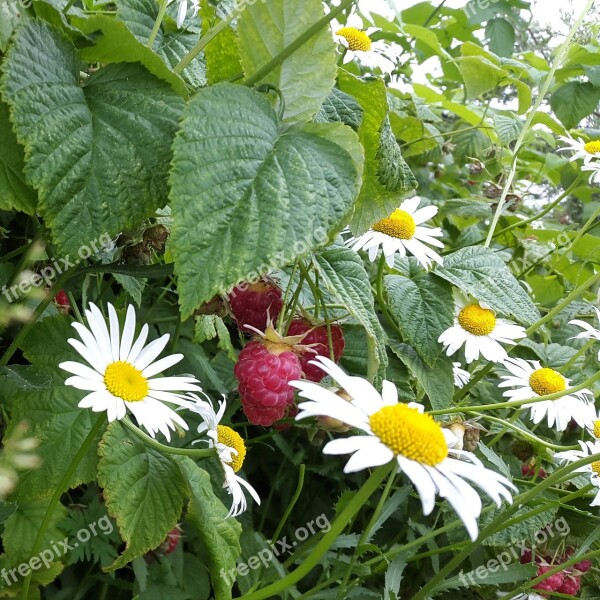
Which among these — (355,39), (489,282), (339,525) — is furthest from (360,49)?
(339,525)

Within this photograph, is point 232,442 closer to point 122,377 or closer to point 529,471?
point 122,377

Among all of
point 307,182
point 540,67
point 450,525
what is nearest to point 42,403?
point 307,182

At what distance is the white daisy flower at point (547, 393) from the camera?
82 cm

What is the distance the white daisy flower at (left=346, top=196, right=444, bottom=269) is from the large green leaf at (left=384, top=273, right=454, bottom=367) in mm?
26

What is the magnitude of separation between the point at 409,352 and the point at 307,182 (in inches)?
16.7

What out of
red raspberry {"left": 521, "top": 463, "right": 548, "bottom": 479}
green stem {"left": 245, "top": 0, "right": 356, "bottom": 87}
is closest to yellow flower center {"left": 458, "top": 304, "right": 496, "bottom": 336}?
red raspberry {"left": 521, "top": 463, "right": 548, "bottom": 479}

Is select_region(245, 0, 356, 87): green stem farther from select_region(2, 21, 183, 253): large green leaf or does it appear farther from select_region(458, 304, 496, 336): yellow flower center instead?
select_region(458, 304, 496, 336): yellow flower center

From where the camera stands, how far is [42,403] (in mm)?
569

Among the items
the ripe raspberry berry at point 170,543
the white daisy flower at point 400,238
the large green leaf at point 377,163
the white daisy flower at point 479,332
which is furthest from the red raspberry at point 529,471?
the large green leaf at point 377,163

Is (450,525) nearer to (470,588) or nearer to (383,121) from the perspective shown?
(470,588)

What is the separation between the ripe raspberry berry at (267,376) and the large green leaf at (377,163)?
4.4 inches

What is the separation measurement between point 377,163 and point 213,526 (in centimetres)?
33

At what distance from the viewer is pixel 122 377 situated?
1.76ft

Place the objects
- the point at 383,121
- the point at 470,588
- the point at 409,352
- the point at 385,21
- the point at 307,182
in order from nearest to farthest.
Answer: the point at 307,182, the point at 383,121, the point at 409,352, the point at 470,588, the point at 385,21
